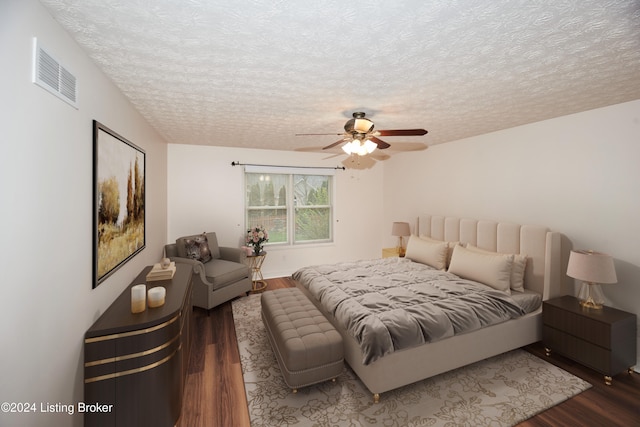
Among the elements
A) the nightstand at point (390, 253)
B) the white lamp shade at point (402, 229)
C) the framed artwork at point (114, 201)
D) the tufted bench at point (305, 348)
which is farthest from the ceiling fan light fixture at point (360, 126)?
the nightstand at point (390, 253)

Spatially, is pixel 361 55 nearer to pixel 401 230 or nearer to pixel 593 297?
pixel 593 297

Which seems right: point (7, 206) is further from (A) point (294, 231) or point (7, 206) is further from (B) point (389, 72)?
(A) point (294, 231)

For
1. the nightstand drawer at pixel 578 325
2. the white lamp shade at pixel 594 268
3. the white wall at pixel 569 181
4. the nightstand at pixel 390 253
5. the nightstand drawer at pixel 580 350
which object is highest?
the white wall at pixel 569 181

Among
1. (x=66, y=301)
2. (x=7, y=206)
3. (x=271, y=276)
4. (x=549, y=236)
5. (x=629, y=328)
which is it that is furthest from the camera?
(x=271, y=276)

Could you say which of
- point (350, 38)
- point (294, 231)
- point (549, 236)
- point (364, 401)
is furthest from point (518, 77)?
point (294, 231)

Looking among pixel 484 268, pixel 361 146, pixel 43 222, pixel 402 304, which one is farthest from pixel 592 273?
pixel 43 222

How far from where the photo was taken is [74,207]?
1516 millimetres

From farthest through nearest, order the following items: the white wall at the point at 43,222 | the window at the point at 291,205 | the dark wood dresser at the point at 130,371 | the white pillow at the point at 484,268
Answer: the window at the point at 291,205 < the white pillow at the point at 484,268 < the dark wood dresser at the point at 130,371 < the white wall at the point at 43,222

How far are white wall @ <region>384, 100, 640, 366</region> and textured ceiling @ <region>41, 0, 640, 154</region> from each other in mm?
311

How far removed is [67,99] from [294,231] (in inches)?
162

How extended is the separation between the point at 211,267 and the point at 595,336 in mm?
4341

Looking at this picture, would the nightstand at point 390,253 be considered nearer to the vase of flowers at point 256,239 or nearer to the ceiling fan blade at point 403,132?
the vase of flowers at point 256,239

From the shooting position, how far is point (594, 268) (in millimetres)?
2346

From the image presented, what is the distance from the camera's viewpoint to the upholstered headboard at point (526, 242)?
112 inches
